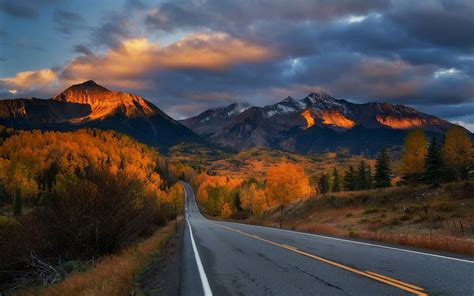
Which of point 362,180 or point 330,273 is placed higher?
point 362,180

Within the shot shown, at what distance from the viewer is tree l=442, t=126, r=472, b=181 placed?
2484 inches

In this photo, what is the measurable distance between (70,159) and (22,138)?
4053cm

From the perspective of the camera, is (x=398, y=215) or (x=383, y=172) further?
(x=383, y=172)

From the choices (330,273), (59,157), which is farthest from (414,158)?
(59,157)

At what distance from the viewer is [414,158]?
69438mm

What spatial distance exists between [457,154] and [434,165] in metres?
7.03

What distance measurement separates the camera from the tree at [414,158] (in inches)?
2705

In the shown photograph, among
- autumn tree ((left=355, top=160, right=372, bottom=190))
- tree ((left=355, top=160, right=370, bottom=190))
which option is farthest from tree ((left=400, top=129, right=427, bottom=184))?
tree ((left=355, top=160, right=370, bottom=190))

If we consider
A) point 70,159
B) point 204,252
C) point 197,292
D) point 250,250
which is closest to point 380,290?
point 197,292

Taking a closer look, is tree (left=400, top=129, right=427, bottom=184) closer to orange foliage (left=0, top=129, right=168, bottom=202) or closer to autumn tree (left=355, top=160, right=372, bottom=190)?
autumn tree (left=355, top=160, right=372, bottom=190)

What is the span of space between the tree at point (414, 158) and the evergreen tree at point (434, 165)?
23.2 feet

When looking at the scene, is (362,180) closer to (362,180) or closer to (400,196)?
(362,180)

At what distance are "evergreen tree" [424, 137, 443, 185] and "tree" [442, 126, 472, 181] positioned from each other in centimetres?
372

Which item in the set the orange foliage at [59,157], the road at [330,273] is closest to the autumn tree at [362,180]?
the orange foliage at [59,157]
